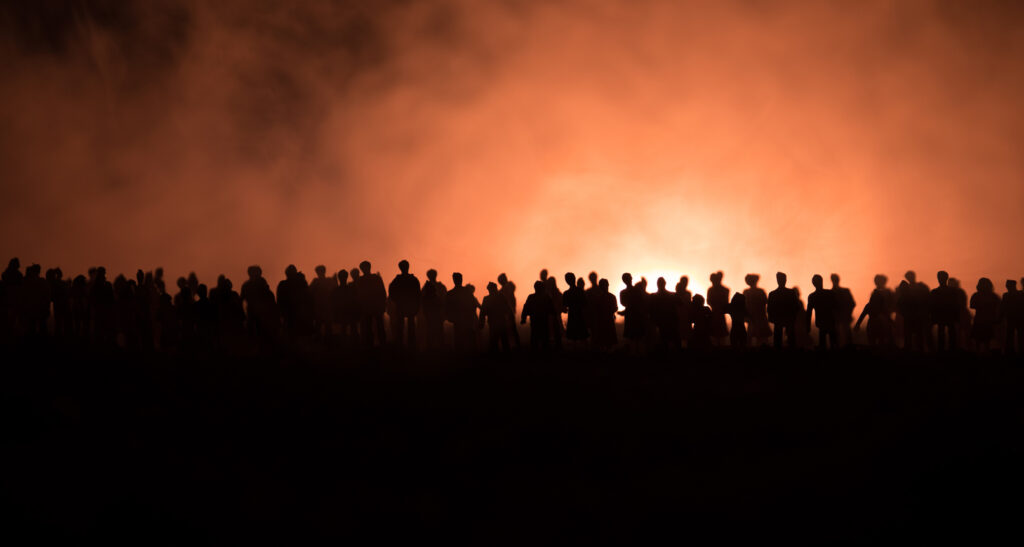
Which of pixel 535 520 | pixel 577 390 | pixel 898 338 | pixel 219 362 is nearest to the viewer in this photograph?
pixel 535 520

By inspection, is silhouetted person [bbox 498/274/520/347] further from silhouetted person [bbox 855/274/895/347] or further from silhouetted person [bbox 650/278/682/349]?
silhouetted person [bbox 855/274/895/347]

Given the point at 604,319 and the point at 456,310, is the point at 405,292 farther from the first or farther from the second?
the point at 604,319

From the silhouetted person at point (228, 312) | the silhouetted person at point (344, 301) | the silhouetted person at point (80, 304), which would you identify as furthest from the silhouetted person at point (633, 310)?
the silhouetted person at point (80, 304)

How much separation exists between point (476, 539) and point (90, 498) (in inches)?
227

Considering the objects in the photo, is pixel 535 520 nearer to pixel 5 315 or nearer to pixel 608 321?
pixel 608 321

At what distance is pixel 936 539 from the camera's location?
1038cm

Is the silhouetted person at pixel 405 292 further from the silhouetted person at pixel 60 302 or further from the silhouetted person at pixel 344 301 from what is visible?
the silhouetted person at pixel 60 302

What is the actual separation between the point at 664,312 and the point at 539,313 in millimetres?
3163

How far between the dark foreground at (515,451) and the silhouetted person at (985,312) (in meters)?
3.46

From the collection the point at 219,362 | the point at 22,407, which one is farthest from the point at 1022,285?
the point at 22,407

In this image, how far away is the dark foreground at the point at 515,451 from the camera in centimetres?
1111

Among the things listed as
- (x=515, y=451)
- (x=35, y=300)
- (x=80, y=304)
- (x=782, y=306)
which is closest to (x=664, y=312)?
Result: (x=782, y=306)

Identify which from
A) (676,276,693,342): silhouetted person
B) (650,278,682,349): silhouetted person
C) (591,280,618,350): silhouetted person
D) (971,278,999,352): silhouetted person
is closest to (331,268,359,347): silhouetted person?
(591,280,618,350): silhouetted person

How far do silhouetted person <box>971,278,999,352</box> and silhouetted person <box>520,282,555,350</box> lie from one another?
37.6 feet
